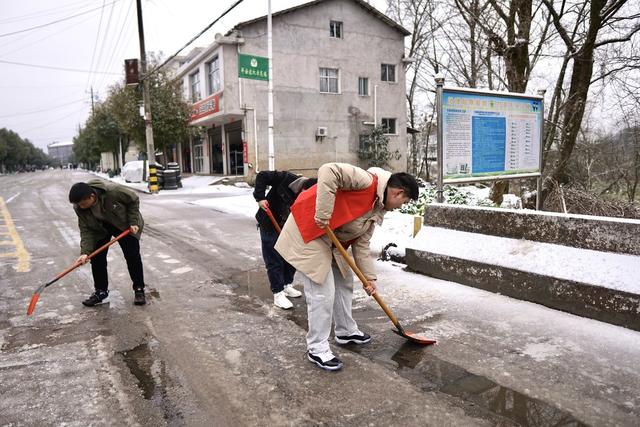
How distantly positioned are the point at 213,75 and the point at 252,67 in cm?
978

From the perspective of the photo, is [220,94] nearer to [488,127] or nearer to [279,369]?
[488,127]

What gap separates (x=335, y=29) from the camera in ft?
76.8

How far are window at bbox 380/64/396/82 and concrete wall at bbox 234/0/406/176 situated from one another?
0.23 m

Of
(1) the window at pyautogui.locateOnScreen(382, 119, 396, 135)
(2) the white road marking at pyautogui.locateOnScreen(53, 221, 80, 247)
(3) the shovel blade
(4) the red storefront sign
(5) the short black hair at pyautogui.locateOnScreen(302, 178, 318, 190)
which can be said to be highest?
(4) the red storefront sign

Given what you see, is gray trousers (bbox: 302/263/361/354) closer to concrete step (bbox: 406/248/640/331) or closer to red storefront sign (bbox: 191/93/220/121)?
concrete step (bbox: 406/248/640/331)

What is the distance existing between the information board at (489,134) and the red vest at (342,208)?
9.42 ft

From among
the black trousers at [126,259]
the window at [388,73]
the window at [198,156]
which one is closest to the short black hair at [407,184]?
the black trousers at [126,259]

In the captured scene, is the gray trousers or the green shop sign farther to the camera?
the green shop sign

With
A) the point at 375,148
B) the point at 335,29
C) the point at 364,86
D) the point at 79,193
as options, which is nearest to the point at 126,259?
the point at 79,193

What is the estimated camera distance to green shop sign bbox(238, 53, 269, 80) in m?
14.3

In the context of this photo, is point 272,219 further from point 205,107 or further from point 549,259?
point 205,107

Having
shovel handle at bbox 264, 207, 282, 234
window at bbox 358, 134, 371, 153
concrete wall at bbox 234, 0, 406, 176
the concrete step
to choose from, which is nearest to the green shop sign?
concrete wall at bbox 234, 0, 406, 176

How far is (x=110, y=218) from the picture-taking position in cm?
444

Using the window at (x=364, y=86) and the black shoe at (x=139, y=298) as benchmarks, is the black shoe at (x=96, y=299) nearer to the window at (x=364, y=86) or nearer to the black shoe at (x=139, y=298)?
the black shoe at (x=139, y=298)
